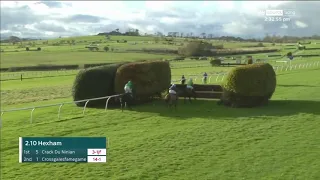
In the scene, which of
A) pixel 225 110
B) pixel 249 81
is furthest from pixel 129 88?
pixel 249 81

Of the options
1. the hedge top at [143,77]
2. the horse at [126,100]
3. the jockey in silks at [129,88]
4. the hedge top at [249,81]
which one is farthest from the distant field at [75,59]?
the hedge top at [249,81]

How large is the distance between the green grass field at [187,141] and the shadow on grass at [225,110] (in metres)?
0.04

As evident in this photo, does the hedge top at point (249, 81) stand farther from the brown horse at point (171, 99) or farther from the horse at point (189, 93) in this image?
the brown horse at point (171, 99)

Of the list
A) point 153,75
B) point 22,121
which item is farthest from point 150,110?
point 22,121

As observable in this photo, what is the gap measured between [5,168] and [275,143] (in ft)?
23.6

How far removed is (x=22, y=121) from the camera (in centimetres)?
1630

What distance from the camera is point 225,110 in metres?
16.8

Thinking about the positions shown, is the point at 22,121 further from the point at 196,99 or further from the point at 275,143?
the point at 275,143

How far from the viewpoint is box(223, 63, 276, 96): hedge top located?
17188mm

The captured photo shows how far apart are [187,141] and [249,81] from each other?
6579 millimetres

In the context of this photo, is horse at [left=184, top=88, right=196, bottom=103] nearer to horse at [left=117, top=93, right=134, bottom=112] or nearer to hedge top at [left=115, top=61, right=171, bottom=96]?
hedge top at [left=115, top=61, right=171, bottom=96]
